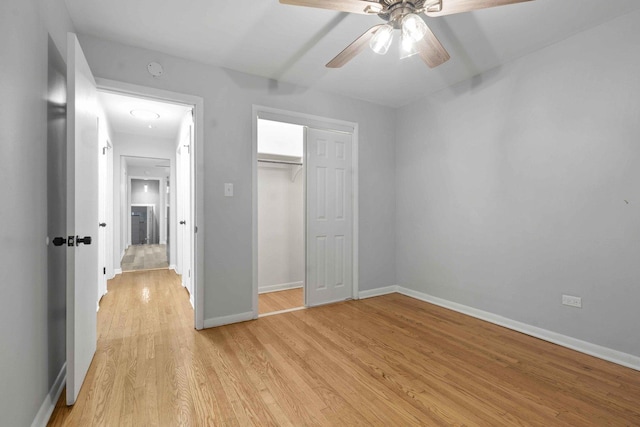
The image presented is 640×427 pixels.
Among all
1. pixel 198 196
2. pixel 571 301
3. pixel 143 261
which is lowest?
pixel 143 261

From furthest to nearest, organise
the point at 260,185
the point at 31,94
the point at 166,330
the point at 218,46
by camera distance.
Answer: the point at 260,185
the point at 166,330
the point at 218,46
the point at 31,94

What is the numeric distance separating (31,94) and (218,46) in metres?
1.53

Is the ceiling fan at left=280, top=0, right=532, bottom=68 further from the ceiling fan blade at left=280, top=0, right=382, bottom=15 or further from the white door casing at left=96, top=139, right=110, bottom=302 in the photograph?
the white door casing at left=96, top=139, right=110, bottom=302

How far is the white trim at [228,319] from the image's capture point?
2.84 metres

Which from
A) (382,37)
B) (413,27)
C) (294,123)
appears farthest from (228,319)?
(413,27)

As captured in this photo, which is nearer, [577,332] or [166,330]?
[577,332]

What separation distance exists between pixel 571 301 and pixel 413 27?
2497 millimetres

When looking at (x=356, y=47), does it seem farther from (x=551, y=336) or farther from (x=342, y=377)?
(x=551, y=336)

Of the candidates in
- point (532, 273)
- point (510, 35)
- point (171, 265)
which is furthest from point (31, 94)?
point (171, 265)

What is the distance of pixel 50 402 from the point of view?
1.64 m

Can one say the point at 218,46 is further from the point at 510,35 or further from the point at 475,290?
the point at 475,290

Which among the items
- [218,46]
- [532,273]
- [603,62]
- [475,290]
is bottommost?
[475,290]

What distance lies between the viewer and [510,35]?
Result: 2.44 meters

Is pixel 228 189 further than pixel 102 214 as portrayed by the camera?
No
